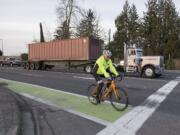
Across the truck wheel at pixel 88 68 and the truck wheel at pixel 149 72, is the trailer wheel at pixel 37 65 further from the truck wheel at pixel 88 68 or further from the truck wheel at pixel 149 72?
the truck wheel at pixel 149 72

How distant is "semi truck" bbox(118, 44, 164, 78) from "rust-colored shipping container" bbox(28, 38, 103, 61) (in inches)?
236

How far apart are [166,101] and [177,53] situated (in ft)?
133

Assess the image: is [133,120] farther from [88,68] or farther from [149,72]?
[88,68]

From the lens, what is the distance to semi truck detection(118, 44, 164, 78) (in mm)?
24188

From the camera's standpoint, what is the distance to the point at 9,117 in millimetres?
8453

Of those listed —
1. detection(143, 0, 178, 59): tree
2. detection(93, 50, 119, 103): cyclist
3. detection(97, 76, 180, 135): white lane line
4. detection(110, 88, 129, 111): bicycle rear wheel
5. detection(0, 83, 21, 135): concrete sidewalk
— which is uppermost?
detection(143, 0, 178, 59): tree

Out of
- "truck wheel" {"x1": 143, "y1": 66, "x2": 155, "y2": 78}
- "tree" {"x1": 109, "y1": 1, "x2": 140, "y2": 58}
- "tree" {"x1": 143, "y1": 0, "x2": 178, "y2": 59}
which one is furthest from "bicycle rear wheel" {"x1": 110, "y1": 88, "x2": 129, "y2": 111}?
"tree" {"x1": 109, "y1": 1, "x2": 140, "y2": 58}

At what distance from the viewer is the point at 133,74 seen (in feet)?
89.6

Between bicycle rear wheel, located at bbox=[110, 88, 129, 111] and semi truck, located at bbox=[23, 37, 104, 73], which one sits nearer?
bicycle rear wheel, located at bbox=[110, 88, 129, 111]

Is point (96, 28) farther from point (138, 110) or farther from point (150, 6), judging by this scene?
point (138, 110)

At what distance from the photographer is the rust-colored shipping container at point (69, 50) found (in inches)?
1246

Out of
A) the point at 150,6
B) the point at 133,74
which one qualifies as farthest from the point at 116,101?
the point at 150,6

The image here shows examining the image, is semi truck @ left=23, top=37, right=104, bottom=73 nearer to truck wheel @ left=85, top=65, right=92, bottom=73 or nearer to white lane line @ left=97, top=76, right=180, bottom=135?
truck wheel @ left=85, top=65, right=92, bottom=73

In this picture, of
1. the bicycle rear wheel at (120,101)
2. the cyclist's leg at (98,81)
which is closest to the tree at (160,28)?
the cyclist's leg at (98,81)
